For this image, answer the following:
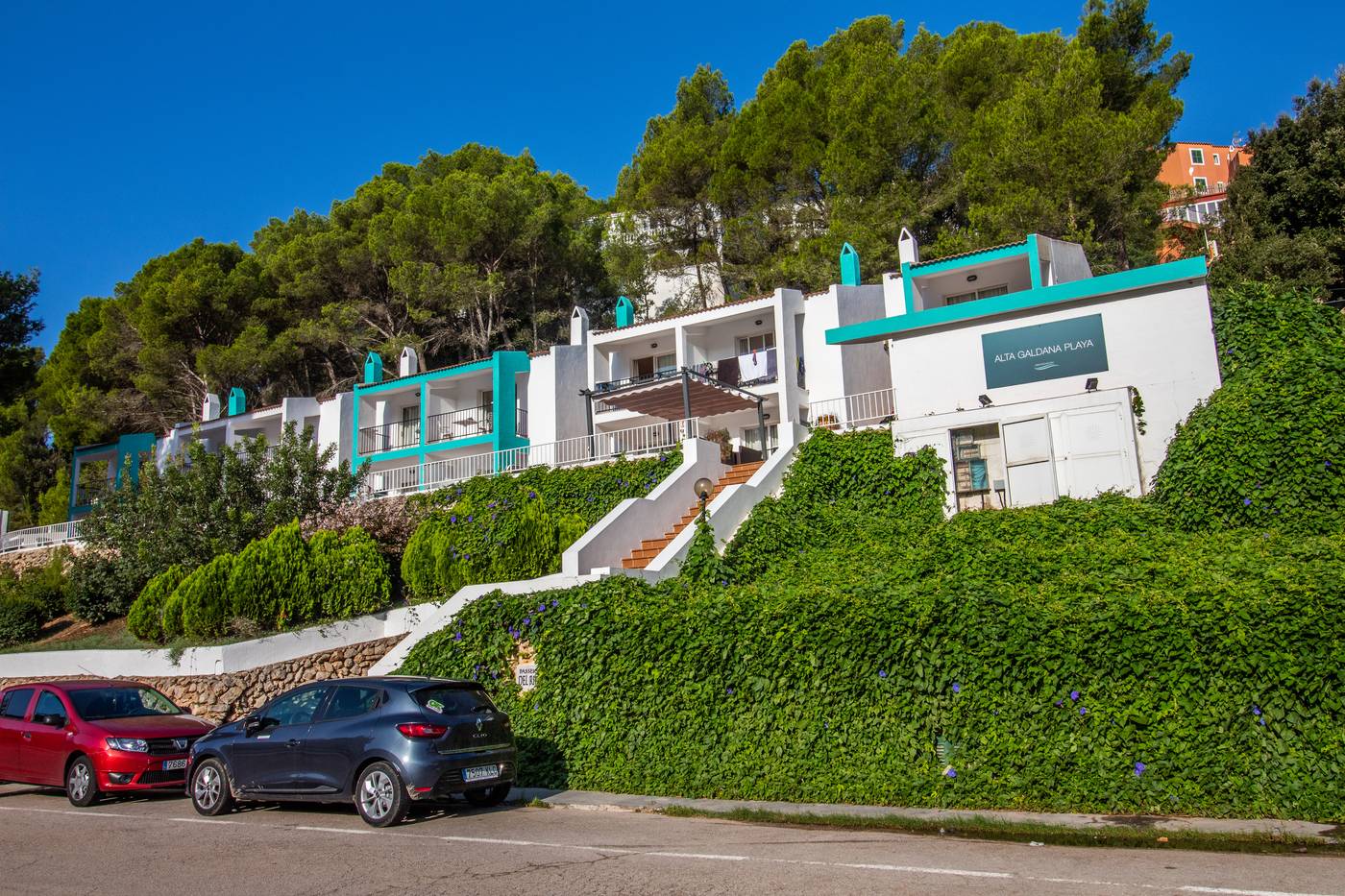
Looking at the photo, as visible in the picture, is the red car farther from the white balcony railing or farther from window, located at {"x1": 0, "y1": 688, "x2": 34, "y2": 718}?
the white balcony railing

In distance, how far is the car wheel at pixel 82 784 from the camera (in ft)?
34.8

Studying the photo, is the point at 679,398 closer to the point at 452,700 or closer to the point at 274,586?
the point at 274,586

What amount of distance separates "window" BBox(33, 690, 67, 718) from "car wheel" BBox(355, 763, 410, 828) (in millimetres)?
5151

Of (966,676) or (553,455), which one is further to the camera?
(553,455)

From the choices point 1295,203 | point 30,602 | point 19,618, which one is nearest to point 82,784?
point 19,618

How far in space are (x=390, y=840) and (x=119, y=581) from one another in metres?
16.9

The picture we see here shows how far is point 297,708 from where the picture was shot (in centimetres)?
950

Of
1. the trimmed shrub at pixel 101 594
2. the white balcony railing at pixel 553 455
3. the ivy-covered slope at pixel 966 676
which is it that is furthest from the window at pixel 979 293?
the trimmed shrub at pixel 101 594

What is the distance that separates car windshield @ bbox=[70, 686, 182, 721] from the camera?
1137 cm

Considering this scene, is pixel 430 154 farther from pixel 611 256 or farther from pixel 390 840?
pixel 390 840

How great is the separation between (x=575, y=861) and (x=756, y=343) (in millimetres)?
24331

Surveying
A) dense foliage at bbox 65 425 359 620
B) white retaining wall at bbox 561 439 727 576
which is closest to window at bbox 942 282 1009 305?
white retaining wall at bbox 561 439 727 576

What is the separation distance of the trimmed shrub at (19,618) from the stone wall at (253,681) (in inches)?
351

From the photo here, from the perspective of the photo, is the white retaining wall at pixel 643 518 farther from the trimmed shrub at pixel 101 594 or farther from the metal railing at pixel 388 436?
the metal railing at pixel 388 436
